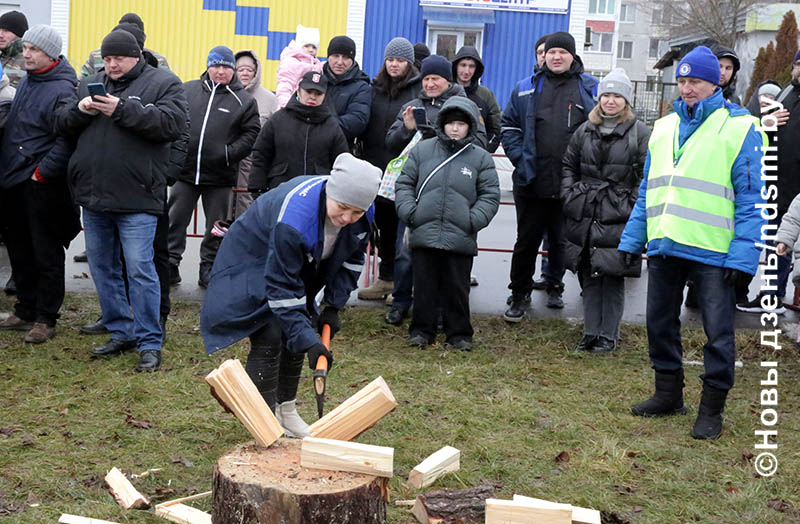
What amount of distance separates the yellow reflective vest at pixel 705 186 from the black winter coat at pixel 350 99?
11.2 feet

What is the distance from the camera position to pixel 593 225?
23.9ft

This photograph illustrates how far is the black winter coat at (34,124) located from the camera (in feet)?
22.6

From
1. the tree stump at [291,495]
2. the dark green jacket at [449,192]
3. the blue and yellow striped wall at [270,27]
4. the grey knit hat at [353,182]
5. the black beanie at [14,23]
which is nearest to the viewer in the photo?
the tree stump at [291,495]

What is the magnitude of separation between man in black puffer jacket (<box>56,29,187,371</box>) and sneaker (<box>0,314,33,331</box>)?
1.21 metres

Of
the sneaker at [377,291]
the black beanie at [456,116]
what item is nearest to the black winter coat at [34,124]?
the black beanie at [456,116]

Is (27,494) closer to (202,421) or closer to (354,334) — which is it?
(202,421)

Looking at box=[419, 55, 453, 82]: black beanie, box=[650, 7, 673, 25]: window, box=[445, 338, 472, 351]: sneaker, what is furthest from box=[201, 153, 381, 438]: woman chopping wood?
box=[650, 7, 673, 25]: window

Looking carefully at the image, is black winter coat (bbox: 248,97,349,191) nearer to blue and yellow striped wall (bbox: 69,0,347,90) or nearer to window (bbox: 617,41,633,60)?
blue and yellow striped wall (bbox: 69,0,347,90)

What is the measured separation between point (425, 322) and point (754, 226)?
2.88 metres

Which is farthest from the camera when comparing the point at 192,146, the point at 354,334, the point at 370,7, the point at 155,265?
the point at 370,7

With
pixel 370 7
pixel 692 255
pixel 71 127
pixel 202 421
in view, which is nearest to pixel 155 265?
pixel 71 127

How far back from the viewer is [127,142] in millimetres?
6352

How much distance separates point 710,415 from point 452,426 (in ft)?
5.08

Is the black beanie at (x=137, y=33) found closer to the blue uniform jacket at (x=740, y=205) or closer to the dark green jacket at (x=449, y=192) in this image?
the dark green jacket at (x=449, y=192)
